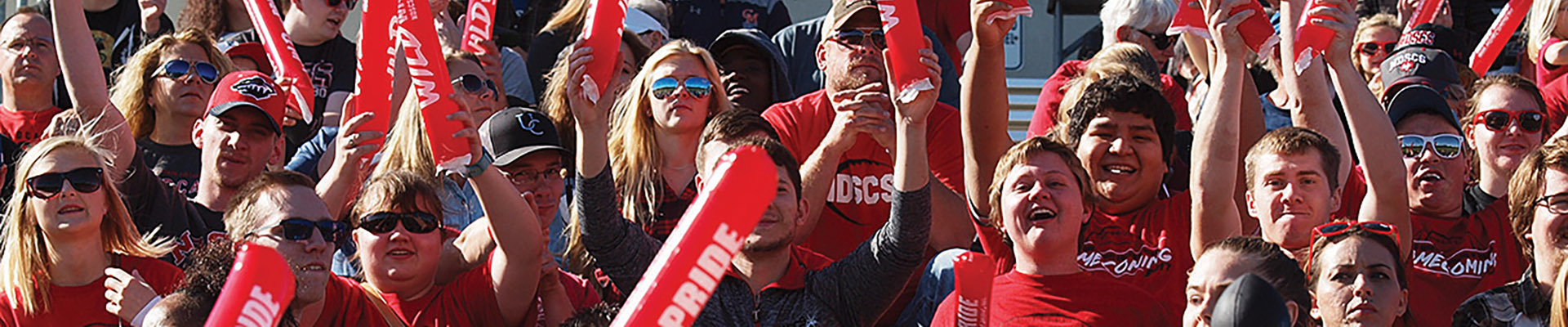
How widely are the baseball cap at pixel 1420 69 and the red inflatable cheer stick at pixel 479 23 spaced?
3.13 metres

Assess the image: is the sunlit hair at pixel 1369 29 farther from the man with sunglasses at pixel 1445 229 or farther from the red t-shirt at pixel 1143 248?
the red t-shirt at pixel 1143 248

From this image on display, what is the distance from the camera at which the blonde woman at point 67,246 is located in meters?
5.29

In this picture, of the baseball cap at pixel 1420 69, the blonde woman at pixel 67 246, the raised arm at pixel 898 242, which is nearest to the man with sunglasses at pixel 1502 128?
the baseball cap at pixel 1420 69

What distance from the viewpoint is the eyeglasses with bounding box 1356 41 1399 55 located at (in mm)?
7453

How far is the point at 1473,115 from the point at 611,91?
3.08 meters

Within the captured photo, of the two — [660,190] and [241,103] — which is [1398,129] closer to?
[660,190]

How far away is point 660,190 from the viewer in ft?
19.8

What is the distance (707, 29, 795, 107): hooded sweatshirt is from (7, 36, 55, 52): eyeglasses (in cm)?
256

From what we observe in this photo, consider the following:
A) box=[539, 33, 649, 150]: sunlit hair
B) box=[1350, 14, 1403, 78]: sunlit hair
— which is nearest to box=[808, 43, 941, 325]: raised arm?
box=[539, 33, 649, 150]: sunlit hair

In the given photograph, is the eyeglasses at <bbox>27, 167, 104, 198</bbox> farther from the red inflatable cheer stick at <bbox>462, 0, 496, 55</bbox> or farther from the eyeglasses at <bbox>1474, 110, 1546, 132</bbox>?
the eyeglasses at <bbox>1474, 110, 1546, 132</bbox>

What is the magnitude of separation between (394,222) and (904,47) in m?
1.68

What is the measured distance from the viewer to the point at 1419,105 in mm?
→ 6168

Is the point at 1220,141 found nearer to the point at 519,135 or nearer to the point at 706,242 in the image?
the point at 519,135

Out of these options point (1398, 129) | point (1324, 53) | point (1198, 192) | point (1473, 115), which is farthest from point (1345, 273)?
point (1473, 115)
